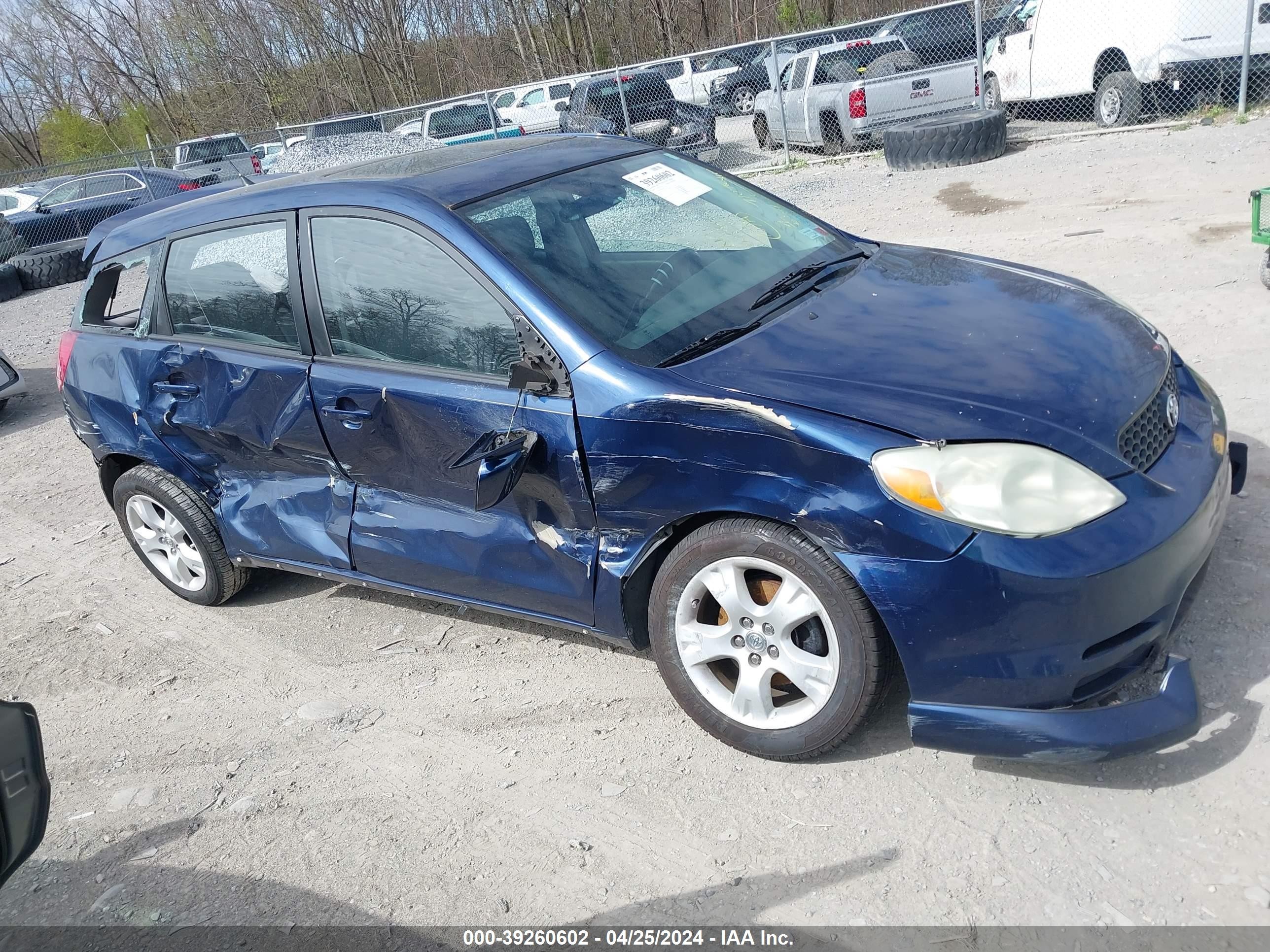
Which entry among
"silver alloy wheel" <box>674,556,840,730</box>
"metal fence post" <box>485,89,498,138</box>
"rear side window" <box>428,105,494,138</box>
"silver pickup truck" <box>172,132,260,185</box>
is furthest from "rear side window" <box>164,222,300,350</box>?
"silver pickup truck" <box>172,132,260,185</box>

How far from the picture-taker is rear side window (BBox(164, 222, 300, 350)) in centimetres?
384

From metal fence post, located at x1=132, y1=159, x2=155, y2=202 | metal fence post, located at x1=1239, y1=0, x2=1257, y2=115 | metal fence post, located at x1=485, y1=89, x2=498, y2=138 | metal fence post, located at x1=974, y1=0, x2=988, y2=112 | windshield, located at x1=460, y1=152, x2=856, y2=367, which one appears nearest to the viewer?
windshield, located at x1=460, y1=152, x2=856, y2=367

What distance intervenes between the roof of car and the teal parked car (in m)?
16.0

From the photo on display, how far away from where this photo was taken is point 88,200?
1909 cm

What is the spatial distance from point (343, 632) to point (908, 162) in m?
10.0

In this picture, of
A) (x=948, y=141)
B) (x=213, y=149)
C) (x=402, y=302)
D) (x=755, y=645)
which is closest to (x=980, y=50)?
(x=948, y=141)

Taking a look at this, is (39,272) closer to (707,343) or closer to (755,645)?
(707,343)

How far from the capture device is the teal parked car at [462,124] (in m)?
19.7

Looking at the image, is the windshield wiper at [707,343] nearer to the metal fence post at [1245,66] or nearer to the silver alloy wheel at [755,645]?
the silver alloy wheel at [755,645]

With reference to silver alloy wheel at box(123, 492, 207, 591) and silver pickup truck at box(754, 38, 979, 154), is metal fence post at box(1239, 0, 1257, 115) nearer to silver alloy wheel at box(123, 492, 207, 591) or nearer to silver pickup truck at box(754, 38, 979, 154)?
silver pickup truck at box(754, 38, 979, 154)

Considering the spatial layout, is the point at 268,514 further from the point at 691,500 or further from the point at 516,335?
the point at 691,500

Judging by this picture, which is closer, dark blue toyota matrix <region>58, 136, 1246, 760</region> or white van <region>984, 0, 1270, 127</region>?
dark blue toyota matrix <region>58, 136, 1246, 760</region>

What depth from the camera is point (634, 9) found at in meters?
32.1

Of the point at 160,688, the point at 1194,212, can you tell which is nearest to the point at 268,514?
the point at 160,688
